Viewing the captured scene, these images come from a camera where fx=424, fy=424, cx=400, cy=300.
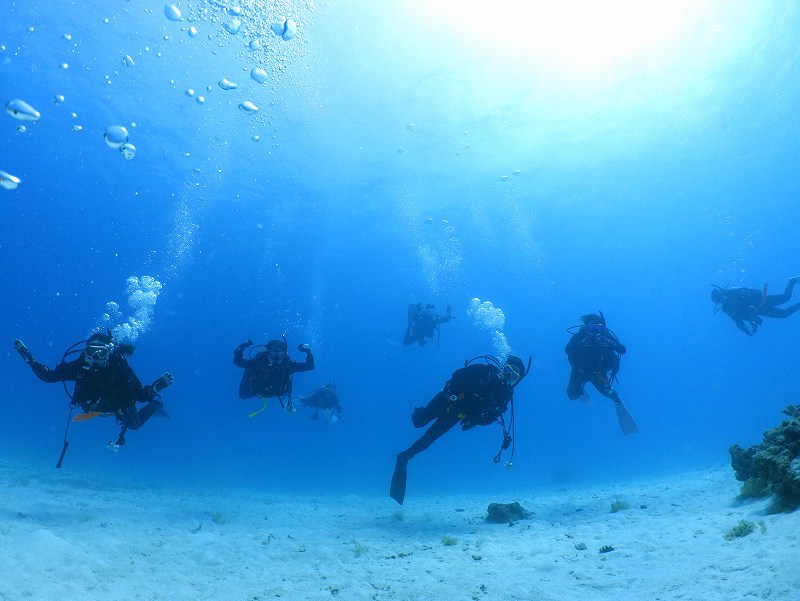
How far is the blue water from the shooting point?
834 inches

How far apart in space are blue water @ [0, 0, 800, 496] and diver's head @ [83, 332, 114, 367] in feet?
42.9

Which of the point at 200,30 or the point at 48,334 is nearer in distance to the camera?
the point at 200,30

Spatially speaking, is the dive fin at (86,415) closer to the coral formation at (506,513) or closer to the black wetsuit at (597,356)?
the coral formation at (506,513)

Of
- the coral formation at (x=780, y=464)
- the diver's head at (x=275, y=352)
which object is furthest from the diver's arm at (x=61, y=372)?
the coral formation at (x=780, y=464)

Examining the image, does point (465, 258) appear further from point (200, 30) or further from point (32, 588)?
point (32, 588)

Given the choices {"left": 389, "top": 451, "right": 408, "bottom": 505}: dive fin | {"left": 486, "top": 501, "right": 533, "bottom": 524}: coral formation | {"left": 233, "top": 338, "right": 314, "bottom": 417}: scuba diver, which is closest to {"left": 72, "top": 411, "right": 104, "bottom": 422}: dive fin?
{"left": 233, "top": 338, "right": 314, "bottom": 417}: scuba diver

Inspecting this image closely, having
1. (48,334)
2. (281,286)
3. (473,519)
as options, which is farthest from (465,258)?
(48,334)

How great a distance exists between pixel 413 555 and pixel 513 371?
3.37m

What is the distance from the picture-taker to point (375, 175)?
3222 centimetres

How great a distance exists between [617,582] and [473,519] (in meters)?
4.73

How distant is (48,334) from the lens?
130m

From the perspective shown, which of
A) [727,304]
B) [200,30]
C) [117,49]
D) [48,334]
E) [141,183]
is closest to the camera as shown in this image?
[727,304]

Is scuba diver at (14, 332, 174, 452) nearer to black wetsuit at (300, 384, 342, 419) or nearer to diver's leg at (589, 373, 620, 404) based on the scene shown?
diver's leg at (589, 373, 620, 404)

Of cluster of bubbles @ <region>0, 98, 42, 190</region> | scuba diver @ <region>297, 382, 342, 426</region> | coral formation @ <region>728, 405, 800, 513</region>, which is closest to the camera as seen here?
coral formation @ <region>728, 405, 800, 513</region>
